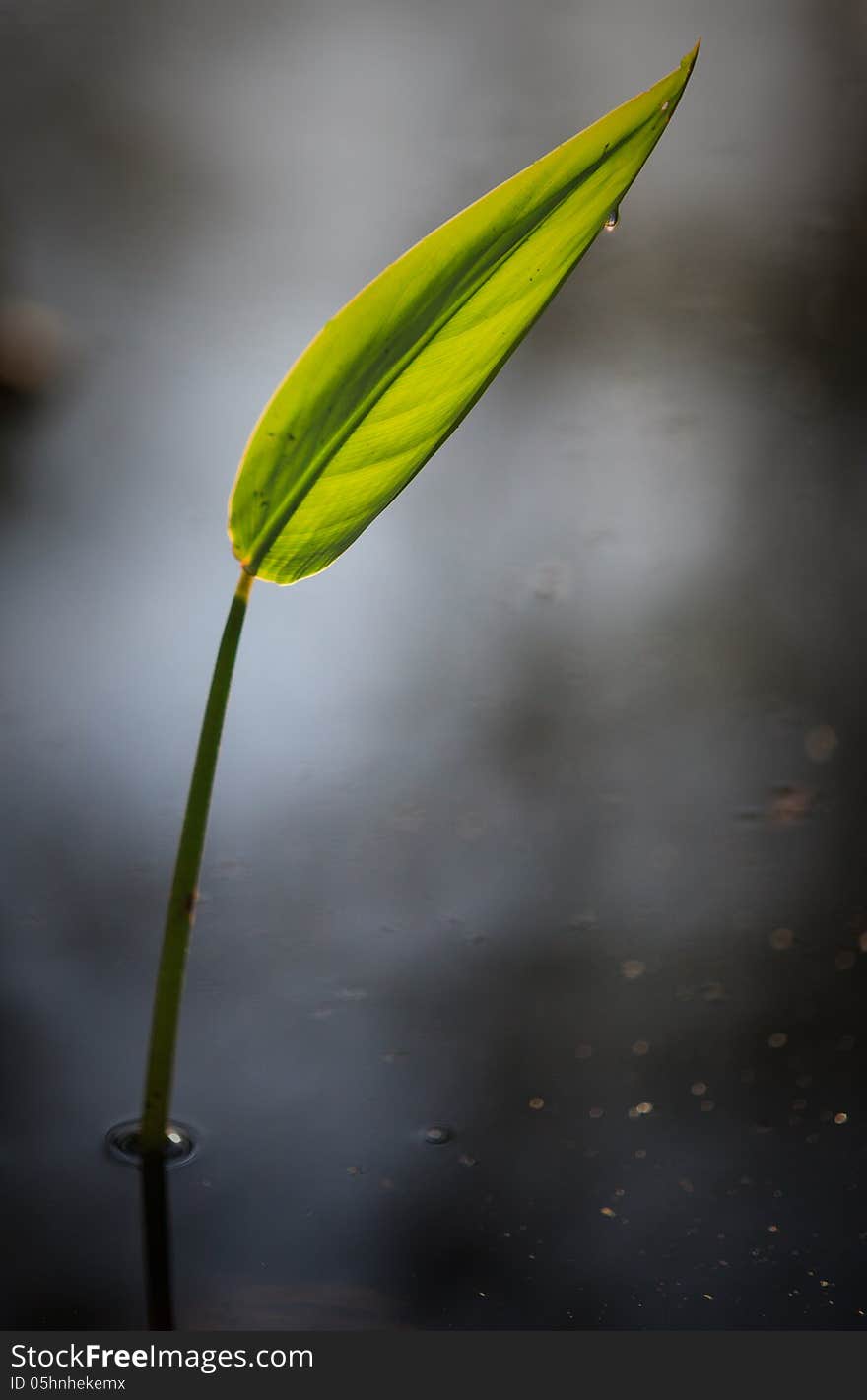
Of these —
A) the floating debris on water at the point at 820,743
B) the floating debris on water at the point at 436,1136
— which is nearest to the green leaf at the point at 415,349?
the floating debris on water at the point at 436,1136

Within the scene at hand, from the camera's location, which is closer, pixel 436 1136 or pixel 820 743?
pixel 436 1136

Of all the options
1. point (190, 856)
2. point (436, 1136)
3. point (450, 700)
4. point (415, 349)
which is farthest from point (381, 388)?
point (450, 700)

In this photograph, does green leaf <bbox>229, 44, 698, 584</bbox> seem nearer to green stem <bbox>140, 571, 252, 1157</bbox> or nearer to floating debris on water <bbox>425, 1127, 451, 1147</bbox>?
green stem <bbox>140, 571, 252, 1157</bbox>

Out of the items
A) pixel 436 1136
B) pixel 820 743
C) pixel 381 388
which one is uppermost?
pixel 820 743

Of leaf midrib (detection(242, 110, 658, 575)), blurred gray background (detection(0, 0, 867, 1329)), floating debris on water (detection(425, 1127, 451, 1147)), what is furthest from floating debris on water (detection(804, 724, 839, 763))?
leaf midrib (detection(242, 110, 658, 575))

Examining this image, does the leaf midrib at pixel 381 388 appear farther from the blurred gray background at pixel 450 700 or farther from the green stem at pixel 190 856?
the blurred gray background at pixel 450 700

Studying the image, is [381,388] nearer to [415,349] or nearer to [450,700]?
[415,349]
